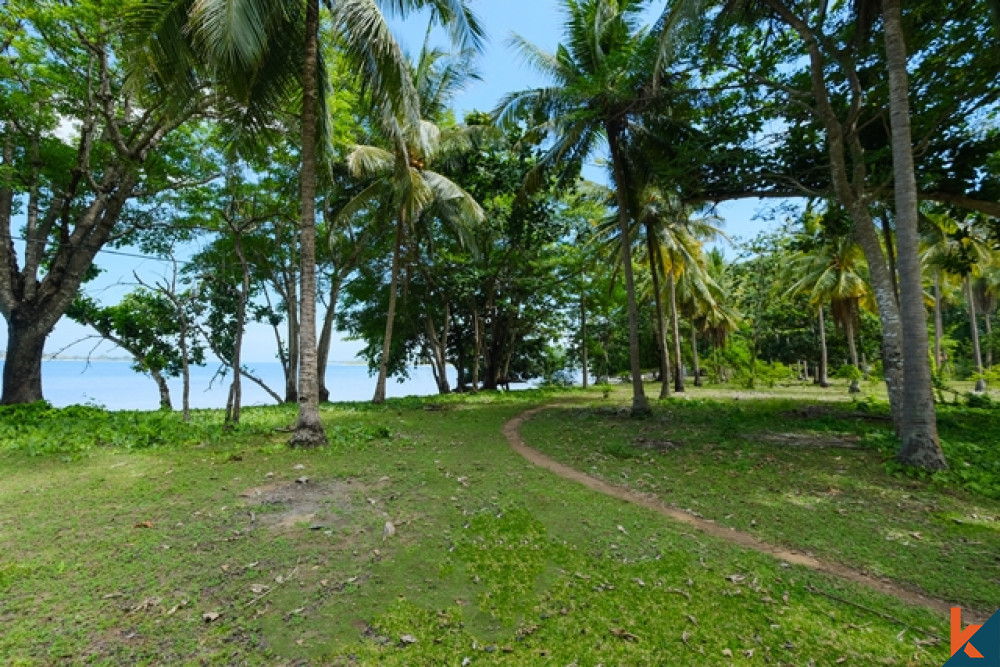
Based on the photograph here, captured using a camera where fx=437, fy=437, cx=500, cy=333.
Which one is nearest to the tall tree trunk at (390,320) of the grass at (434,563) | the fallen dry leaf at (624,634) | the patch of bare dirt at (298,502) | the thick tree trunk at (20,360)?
the grass at (434,563)

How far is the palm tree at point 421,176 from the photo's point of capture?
12.9 m

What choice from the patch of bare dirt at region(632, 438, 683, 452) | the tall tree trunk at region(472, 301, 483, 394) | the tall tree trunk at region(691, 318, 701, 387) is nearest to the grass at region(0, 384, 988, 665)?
the patch of bare dirt at region(632, 438, 683, 452)

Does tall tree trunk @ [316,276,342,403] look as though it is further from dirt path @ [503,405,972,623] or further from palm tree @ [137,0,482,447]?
dirt path @ [503,405,972,623]

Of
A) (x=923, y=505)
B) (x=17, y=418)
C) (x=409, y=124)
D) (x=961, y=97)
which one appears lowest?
(x=923, y=505)

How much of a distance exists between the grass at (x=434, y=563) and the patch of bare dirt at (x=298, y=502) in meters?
0.03

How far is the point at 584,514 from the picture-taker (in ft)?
15.8

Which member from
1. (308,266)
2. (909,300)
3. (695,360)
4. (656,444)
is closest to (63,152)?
(308,266)

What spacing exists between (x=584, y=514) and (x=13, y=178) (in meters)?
14.2

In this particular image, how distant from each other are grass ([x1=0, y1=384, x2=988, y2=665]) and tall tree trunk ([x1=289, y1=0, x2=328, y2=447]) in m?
0.63

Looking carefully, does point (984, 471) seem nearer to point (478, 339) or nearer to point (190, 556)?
point (190, 556)

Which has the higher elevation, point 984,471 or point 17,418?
point 17,418

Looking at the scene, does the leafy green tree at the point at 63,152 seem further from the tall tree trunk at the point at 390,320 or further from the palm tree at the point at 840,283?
the palm tree at the point at 840,283

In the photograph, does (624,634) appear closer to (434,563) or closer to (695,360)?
(434,563)

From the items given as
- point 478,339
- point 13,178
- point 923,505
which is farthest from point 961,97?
point 13,178
